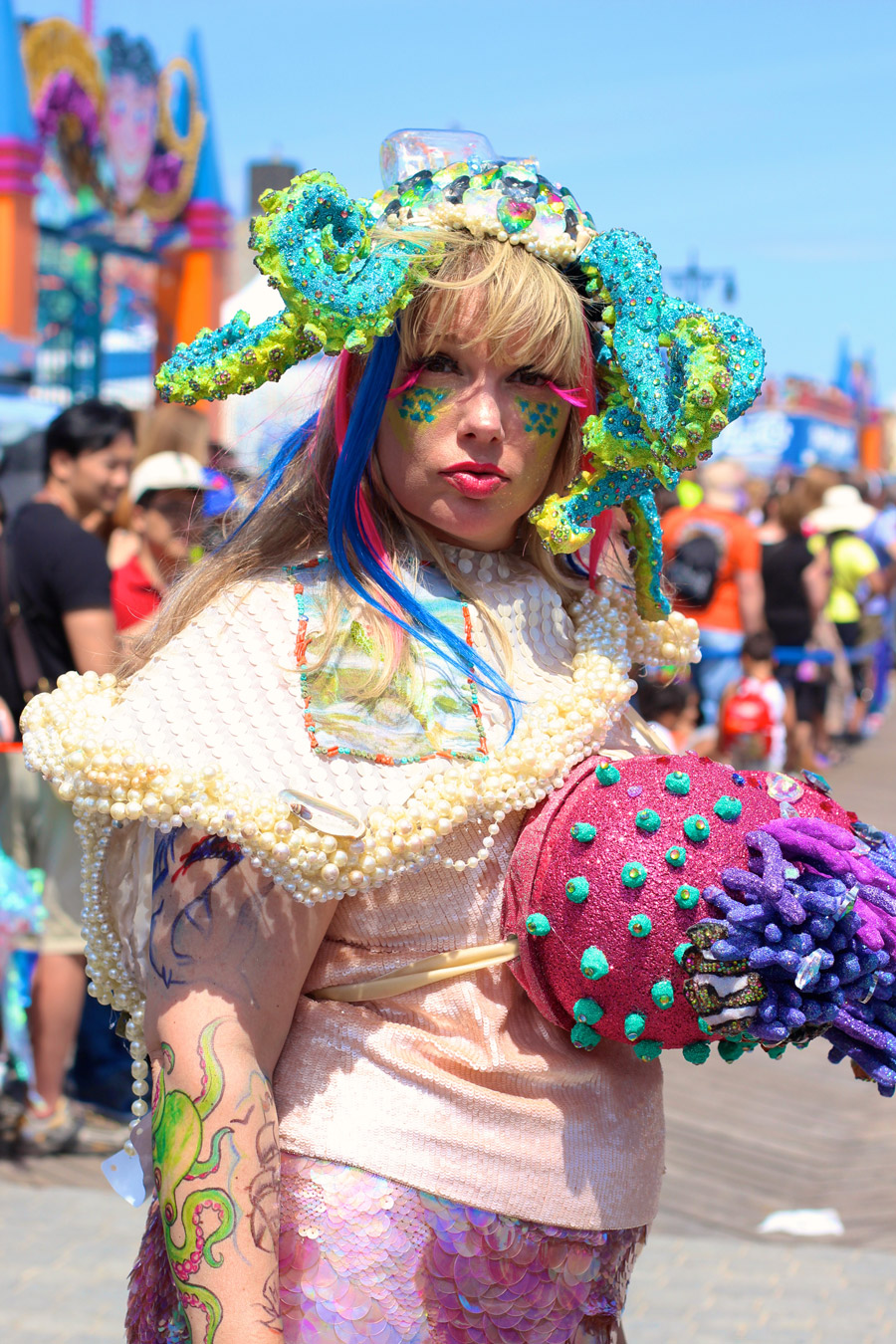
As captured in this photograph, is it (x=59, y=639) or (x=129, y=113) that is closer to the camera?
Result: (x=59, y=639)

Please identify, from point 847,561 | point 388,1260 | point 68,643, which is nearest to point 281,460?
point 388,1260

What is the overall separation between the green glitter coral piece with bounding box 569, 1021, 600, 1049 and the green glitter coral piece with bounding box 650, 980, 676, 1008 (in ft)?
0.31

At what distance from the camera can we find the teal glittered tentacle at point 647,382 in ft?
4.73

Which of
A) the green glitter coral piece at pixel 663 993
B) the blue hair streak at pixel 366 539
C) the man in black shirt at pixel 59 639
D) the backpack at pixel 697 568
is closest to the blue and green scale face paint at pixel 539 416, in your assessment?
the blue hair streak at pixel 366 539

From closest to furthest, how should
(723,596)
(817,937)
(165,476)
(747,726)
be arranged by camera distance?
1. (817,937)
2. (165,476)
3. (747,726)
4. (723,596)

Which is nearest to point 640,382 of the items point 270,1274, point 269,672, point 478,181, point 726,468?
point 478,181

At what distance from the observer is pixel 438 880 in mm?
1415

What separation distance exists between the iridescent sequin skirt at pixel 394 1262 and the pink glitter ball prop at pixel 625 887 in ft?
0.70

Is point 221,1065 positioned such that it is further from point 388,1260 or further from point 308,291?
point 308,291

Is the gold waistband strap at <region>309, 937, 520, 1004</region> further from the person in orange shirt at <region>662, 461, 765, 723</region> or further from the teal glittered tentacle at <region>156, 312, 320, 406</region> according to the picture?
the person in orange shirt at <region>662, 461, 765, 723</region>

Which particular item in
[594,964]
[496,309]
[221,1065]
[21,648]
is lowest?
[21,648]

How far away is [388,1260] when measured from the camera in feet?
4.52

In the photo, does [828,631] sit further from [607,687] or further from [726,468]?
[607,687]

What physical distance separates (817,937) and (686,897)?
120 mm
